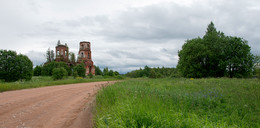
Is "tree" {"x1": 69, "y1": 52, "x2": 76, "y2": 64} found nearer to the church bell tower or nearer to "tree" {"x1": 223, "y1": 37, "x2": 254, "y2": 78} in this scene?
the church bell tower

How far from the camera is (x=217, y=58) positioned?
35.1m

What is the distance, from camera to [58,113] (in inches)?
291

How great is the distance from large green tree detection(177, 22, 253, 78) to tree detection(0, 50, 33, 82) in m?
28.6

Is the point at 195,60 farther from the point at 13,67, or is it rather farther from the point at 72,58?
the point at 72,58

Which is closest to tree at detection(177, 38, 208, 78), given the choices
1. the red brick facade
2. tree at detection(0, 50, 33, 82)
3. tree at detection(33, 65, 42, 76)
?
tree at detection(0, 50, 33, 82)

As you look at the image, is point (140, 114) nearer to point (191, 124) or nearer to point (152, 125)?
point (152, 125)

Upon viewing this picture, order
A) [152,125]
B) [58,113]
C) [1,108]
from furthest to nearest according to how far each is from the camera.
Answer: [1,108] < [58,113] < [152,125]

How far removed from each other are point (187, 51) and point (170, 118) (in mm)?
34404

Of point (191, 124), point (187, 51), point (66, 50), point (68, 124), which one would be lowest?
point (68, 124)

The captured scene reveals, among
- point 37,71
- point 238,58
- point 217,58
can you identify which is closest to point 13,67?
point 217,58

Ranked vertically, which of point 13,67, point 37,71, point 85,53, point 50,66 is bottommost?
point 13,67

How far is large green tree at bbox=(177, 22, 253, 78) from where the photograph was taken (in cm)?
3334

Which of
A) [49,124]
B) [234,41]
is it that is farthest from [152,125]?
[234,41]

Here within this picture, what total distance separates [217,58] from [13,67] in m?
34.6
